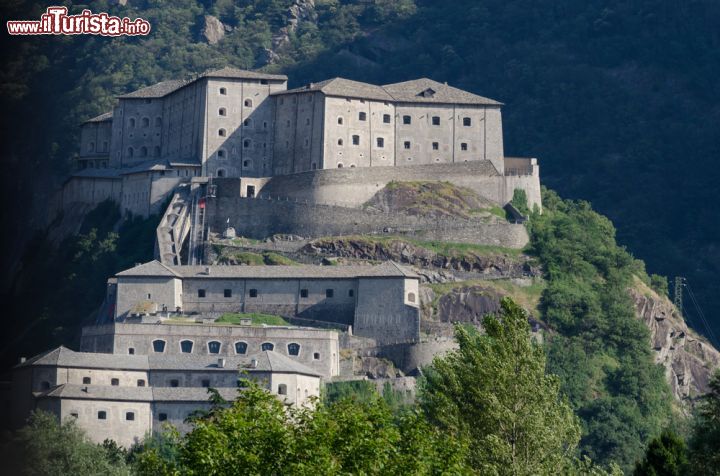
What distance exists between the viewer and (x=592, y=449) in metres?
98.1

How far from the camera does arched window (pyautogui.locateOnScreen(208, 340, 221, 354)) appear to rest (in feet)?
308

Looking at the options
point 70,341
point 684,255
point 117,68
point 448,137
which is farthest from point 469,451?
point 117,68

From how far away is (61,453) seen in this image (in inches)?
3152

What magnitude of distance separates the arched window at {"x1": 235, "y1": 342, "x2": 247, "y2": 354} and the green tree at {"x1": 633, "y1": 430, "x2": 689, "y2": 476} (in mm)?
39005

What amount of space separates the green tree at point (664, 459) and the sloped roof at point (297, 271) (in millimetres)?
39786

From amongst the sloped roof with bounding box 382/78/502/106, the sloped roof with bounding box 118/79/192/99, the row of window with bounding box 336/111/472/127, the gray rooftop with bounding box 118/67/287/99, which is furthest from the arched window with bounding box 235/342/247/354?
the sloped roof with bounding box 118/79/192/99

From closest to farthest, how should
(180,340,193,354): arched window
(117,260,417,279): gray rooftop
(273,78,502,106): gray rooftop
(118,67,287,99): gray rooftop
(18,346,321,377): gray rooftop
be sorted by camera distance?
(18,346,321,377): gray rooftop < (180,340,193,354): arched window < (117,260,417,279): gray rooftop < (273,78,502,106): gray rooftop < (118,67,287,99): gray rooftop

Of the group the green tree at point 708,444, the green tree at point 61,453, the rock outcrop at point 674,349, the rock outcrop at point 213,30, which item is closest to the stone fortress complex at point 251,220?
the green tree at point 61,453

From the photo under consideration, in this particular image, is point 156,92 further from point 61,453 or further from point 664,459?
point 664,459

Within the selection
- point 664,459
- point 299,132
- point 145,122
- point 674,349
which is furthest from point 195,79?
point 664,459

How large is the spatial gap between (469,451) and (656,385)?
2182 inches

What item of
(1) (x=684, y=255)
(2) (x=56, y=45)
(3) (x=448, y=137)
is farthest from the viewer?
(2) (x=56, y=45)

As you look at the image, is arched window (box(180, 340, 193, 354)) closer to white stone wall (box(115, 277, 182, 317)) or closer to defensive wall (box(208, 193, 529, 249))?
white stone wall (box(115, 277, 182, 317))

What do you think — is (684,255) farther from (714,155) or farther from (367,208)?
(367,208)
